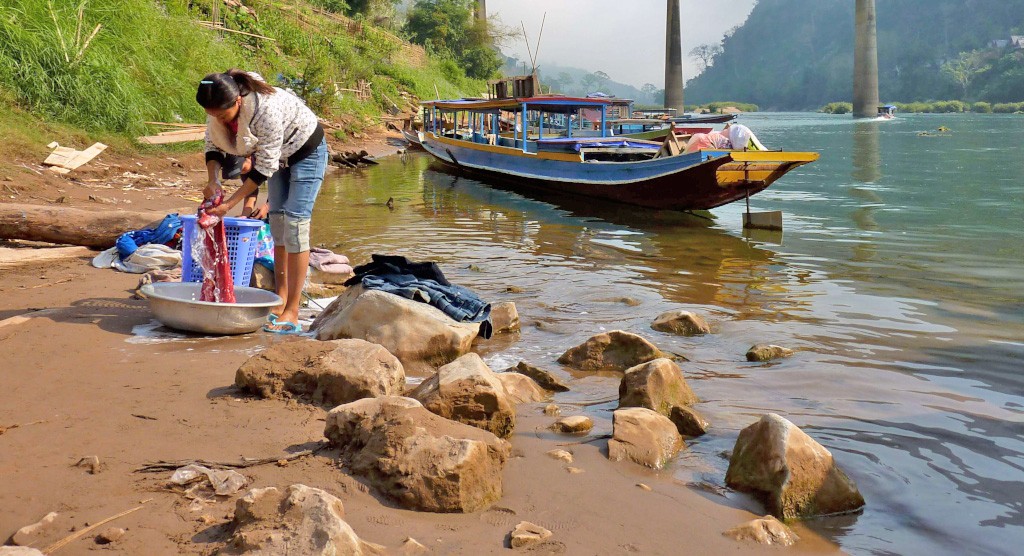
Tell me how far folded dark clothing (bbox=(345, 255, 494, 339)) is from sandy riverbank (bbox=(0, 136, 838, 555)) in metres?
0.95

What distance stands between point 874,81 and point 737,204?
63000mm

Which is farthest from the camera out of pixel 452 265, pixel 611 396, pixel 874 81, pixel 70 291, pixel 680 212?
pixel 874 81

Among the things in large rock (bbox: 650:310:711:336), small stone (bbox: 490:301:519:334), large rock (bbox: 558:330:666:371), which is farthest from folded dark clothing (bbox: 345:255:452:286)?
large rock (bbox: 650:310:711:336)

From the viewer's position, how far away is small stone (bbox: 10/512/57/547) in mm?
2188

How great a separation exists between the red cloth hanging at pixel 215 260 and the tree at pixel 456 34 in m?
46.3

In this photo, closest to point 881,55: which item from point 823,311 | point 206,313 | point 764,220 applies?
point 764,220

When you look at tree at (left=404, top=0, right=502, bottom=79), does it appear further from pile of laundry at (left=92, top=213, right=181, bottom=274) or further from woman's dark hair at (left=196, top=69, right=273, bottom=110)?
woman's dark hair at (left=196, top=69, right=273, bottom=110)

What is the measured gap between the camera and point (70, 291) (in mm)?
5473

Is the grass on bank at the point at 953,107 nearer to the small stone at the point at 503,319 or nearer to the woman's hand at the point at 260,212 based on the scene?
the small stone at the point at 503,319

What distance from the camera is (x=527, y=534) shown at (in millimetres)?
2461

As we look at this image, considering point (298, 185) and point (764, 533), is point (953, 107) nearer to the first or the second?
point (298, 185)

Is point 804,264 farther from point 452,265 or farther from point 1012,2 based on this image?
point 1012,2

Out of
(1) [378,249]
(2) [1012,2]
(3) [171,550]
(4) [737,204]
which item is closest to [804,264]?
(1) [378,249]

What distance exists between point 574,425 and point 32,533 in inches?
81.3
